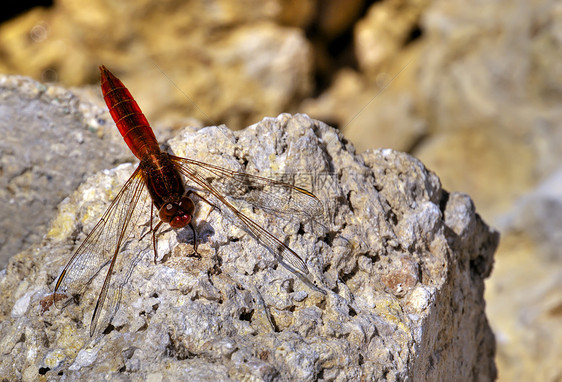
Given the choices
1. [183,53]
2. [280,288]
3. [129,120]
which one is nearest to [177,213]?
[280,288]

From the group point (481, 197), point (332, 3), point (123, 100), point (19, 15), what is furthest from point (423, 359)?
point (19, 15)

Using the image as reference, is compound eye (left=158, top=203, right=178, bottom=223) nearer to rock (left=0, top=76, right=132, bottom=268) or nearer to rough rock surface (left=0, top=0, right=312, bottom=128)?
rock (left=0, top=76, right=132, bottom=268)

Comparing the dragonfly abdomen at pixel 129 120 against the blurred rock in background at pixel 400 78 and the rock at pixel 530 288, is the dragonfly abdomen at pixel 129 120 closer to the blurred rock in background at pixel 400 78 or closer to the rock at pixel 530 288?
the blurred rock in background at pixel 400 78

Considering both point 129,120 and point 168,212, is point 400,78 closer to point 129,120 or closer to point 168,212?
point 129,120

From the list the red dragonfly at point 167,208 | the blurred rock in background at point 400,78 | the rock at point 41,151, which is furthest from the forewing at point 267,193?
the blurred rock in background at point 400,78

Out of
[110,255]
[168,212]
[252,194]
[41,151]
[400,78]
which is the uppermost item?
[400,78]

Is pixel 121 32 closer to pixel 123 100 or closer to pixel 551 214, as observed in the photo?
pixel 123 100

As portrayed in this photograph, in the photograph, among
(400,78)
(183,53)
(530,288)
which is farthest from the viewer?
(400,78)
